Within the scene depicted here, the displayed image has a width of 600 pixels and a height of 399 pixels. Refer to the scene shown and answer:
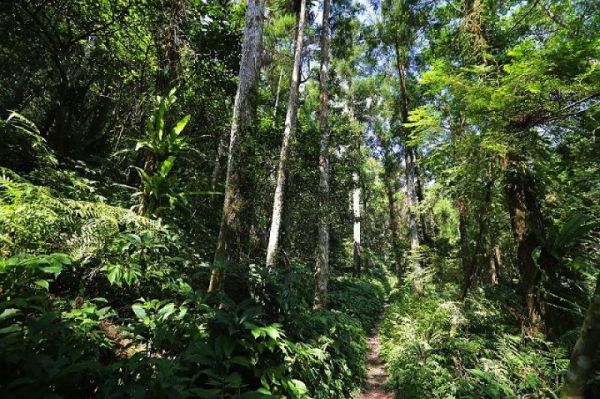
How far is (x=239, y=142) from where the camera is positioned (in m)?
5.02

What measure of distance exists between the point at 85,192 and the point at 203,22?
Answer: 259 inches

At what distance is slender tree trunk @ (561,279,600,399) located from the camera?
2.73 m

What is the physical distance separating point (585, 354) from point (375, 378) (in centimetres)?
509

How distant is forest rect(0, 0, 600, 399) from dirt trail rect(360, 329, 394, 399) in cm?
7

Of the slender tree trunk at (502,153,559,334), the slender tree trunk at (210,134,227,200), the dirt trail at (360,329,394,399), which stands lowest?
the dirt trail at (360,329,394,399)

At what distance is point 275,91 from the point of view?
16141mm

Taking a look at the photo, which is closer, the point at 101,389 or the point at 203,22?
the point at 101,389

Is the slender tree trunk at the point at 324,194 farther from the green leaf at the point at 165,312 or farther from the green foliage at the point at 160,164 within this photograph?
the green leaf at the point at 165,312

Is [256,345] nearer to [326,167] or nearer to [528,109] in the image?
[528,109]

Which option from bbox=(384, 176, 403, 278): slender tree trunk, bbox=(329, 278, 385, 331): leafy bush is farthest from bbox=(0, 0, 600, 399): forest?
bbox=(384, 176, 403, 278): slender tree trunk

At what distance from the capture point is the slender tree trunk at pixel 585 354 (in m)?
2.73

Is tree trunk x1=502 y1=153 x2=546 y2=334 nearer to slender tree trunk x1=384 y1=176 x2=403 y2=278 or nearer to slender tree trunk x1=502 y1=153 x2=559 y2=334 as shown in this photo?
slender tree trunk x1=502 y1=153 x2=559 y2=334

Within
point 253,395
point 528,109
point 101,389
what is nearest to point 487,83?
point 528,109

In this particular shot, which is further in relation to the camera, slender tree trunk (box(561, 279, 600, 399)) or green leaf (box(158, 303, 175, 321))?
green leaf (box(158, 303, 175, 321))
